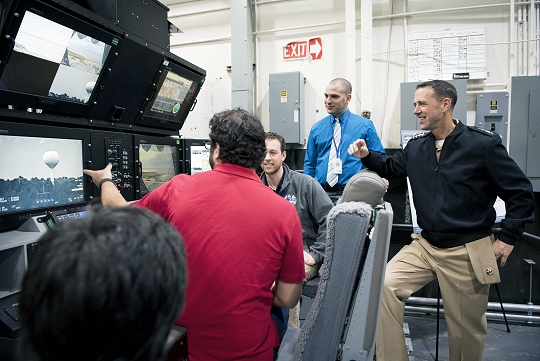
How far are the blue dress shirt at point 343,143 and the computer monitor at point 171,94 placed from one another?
1190 millimetres

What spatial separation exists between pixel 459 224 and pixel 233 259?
5.04ft

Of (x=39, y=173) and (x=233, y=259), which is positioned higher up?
(x=39, y=173)

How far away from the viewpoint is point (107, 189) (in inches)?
69.5

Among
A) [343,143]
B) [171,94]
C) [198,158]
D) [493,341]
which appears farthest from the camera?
[343,143]

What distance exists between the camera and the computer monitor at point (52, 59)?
4.93 feet

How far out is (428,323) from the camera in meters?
3.16

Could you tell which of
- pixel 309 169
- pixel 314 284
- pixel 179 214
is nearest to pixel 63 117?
pixel 179 214

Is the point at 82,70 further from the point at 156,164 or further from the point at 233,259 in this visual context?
the point at 233,259

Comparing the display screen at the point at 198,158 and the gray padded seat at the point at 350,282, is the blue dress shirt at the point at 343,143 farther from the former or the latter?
the gray padded seat at the point at 350,282

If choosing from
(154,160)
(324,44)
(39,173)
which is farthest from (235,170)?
(324,44)

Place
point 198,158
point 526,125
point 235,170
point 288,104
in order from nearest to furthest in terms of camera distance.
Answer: point 235,170, point 198,158, point 526,125, point 288,104

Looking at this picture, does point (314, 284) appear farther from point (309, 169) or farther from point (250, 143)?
point (309, 169)

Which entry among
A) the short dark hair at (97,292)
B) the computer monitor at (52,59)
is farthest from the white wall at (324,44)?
the short dark hair at (97,292)

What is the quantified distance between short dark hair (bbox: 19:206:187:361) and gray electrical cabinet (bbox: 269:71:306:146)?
3.55 metres
